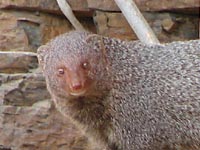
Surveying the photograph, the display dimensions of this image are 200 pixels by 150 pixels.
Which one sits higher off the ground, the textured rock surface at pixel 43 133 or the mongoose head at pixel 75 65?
the mongoose head at pixel 75 65

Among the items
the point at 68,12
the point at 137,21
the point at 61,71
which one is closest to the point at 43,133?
the point at 137,21

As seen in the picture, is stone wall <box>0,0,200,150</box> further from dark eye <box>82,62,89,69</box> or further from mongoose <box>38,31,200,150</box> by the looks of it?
dark eye <box>82,62,89,69</box>

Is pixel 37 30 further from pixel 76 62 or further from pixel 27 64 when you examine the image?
pixel 76 62

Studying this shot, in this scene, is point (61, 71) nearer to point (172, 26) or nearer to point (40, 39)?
point (172, 26)

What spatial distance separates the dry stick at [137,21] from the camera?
A: 14.5ft

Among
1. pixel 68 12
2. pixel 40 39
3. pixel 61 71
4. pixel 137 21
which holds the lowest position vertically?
pixel 40 39

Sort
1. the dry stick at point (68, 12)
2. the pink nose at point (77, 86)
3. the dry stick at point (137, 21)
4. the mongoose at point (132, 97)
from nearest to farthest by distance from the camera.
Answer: the pink nose at point (77, 86), the mongoose at point (132, 97), the dry stick at point (137, 21), the dry stick at point (68, 12)

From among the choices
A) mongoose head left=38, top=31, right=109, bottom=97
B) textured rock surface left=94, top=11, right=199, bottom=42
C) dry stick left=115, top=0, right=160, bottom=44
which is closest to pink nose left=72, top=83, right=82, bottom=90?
mongoose head left=38, top=31, right=109, bottom=97

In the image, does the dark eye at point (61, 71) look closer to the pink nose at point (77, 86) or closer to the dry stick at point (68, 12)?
the pink nose at point (77, 86)

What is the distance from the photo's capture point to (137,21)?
4504 millimetres

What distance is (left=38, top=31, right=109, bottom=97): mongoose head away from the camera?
10.1ft

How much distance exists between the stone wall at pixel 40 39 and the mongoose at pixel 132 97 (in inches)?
28.9

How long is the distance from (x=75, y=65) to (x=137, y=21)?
1479mm

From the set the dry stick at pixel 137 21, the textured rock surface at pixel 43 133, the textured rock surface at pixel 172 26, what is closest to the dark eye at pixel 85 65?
the textured rock surface at pixel 43 133
